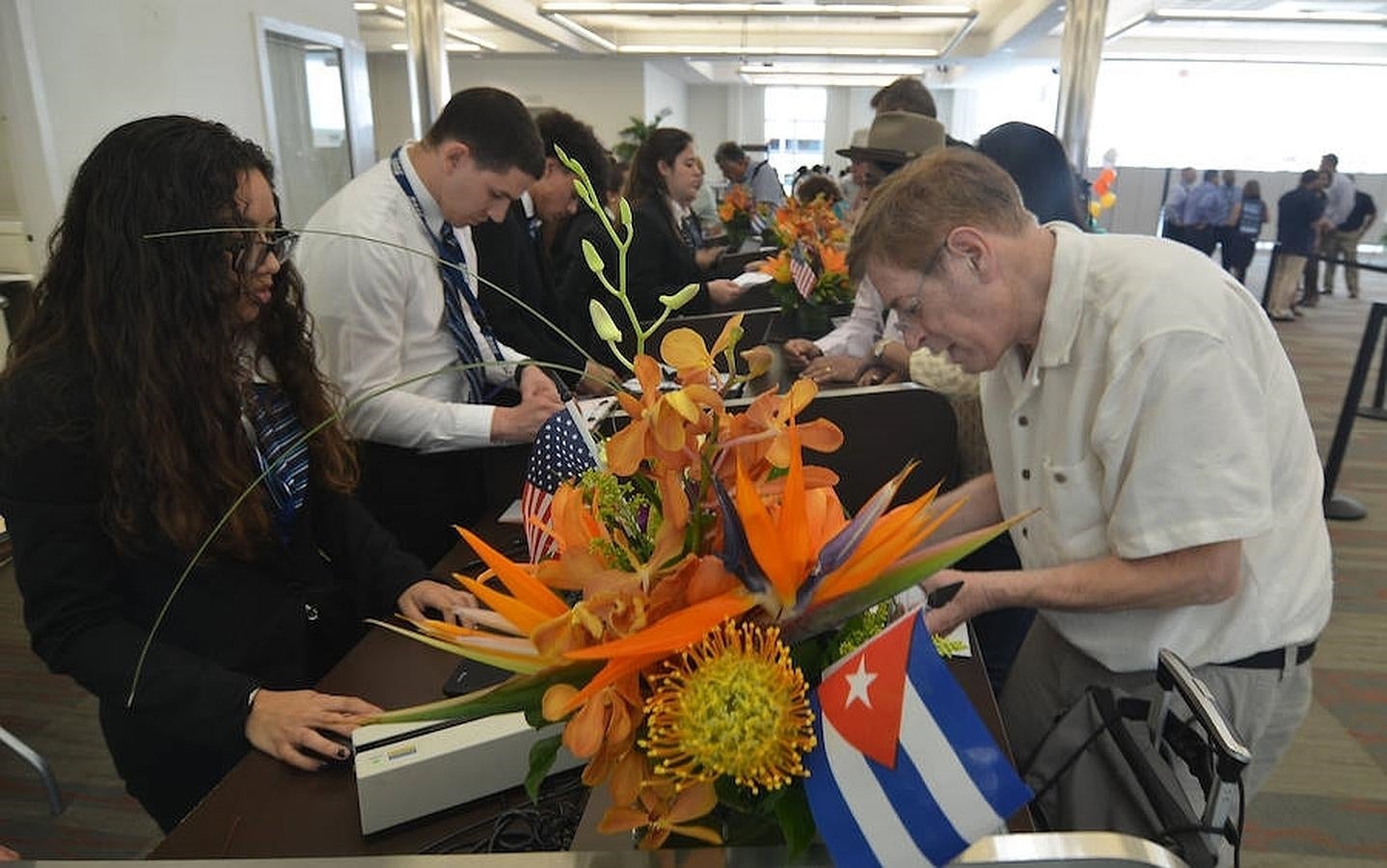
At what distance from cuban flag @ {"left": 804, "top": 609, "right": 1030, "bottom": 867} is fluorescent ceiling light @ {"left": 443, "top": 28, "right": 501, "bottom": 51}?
11733 mm

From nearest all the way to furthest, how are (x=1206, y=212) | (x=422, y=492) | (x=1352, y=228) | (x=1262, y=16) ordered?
1. (x=422, y=492)
2. (x=1262, y=16)
3. (x=1352, y=228)
4. (x=1206, y=212)

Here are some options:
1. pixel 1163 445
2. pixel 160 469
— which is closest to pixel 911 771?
pixel 1163 445

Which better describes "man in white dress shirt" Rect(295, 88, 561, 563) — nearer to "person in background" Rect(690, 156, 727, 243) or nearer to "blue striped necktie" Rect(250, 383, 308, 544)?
"blue striped necktie" Rect(250, 383, 308, 544)

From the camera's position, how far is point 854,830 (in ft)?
1.83

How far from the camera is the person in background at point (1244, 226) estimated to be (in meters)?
10.9

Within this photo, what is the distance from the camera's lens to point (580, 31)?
33.9 feet

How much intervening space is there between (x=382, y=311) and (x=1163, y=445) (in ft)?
5.11

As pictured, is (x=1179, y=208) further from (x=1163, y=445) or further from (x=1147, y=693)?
(x=1163, y=445)

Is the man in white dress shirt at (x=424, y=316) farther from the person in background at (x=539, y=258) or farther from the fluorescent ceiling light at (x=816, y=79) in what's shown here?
the fluorescent ceiling light at (x=816, y=79)

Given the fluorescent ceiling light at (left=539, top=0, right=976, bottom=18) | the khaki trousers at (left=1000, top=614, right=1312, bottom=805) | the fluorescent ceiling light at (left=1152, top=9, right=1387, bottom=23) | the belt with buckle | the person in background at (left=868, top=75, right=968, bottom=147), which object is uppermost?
the fluorescent ceiling light at (left=1152, top=9, right=1387, bottom=23)

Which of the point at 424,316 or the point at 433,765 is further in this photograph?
the point at 424,316

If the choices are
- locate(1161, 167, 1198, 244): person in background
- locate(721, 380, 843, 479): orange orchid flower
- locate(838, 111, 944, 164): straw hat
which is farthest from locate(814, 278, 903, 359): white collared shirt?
locate(1161, 167, 1198, 244): person in background

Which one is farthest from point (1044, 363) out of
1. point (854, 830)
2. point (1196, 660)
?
point (854, 830)

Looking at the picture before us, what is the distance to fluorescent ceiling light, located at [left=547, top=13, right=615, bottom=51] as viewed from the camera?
9.51 meters
